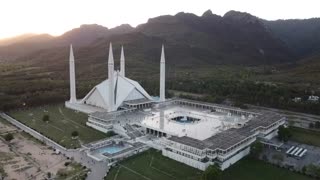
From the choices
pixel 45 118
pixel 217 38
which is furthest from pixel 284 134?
pixel 217 38

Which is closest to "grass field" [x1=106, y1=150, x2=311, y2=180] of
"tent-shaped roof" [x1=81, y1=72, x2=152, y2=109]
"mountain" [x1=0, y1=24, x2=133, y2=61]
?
"tent-shaped roof" [x1=81, y1=72, x2=152, y2=109]

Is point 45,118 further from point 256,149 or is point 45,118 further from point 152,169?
point 256,149

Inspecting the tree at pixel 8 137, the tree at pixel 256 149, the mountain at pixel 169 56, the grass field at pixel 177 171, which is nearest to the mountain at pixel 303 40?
the mountain at pixel 169 56

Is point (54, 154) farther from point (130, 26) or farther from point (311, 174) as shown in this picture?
point (130, 26)

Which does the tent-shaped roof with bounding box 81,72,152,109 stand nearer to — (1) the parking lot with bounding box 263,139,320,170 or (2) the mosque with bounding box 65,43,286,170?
(2) the mosque with bounding box 65,43,286,170

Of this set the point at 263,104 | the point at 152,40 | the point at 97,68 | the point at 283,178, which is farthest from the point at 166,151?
the point at 152,40
